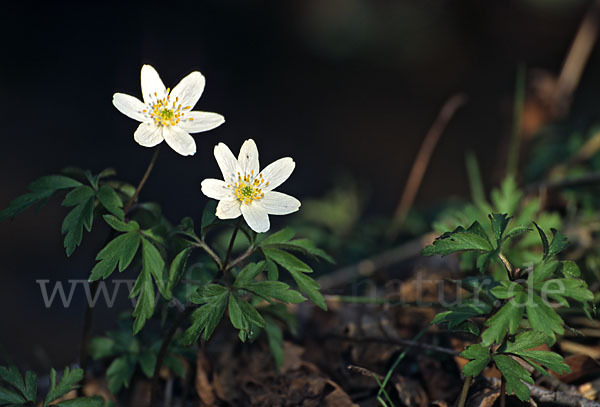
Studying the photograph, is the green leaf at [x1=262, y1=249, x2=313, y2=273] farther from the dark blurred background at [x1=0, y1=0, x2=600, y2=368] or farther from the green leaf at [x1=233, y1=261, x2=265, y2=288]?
the dark blurred background at [x1=0, y1=0, x2=600, y2=368]

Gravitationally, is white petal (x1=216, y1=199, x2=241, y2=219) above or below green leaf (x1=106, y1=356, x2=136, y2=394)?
above

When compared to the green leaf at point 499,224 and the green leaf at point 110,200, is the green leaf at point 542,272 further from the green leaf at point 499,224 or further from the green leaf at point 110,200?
the green leaf at point 110,200

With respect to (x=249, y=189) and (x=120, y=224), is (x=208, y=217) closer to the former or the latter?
(x=249, y=189)

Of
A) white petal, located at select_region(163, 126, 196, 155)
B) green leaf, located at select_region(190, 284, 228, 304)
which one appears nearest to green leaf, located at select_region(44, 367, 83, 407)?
green leaf, located at select_region(190, 284, 228, 304)

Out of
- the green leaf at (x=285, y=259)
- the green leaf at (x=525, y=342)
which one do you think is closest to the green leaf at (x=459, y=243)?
Result: the green leaf at (x=525, y=342)

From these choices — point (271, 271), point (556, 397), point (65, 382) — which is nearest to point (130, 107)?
point (271, 271)
